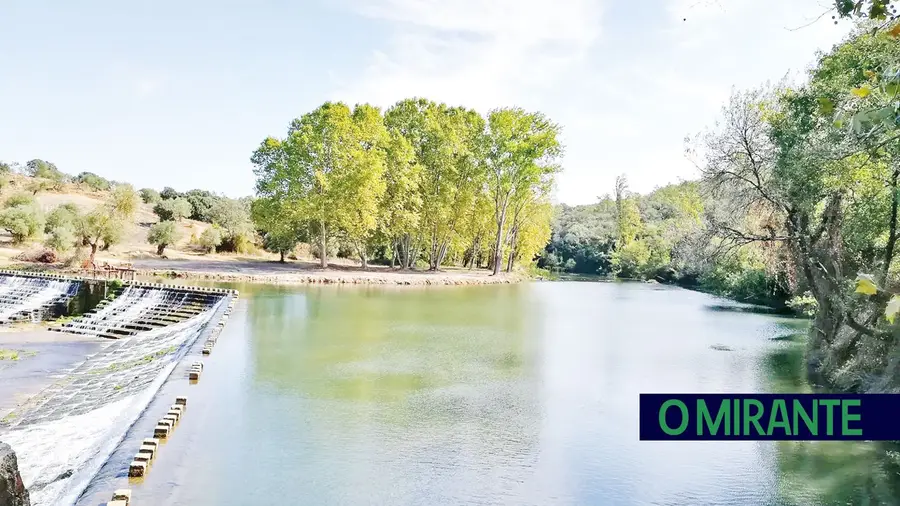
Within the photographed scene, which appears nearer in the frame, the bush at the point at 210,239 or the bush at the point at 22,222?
the bush at the point at 22,222

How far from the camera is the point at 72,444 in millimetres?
8562

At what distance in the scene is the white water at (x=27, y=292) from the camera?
21.6 metres

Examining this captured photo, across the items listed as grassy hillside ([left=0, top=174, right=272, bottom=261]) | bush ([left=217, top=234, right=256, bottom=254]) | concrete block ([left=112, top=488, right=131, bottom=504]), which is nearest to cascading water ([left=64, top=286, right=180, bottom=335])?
grassy hillside ([left=0, top=174, right=272, bottom=261])

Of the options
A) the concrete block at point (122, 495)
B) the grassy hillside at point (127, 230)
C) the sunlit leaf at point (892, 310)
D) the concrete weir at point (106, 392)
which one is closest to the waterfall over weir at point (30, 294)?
the concrete weir at point (106, 392)

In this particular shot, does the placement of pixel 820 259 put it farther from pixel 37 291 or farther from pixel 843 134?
pixel 37 291

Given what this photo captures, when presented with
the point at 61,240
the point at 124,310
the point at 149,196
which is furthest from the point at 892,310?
the point at 149,196

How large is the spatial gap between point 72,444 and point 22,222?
104ft

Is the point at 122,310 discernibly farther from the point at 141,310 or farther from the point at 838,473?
the point at 838,473

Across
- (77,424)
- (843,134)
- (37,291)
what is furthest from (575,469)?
(37,291)

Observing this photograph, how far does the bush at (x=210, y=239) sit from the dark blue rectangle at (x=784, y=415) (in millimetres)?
41504

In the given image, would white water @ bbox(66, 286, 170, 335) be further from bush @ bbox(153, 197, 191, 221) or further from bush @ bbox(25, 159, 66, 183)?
bush @ bbox(25, 159, 66, 183)

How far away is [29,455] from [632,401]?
8877mm

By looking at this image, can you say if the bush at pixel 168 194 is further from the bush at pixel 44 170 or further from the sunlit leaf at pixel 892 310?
the sunlit leaf at pixel 892 310

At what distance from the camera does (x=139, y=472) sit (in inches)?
267
